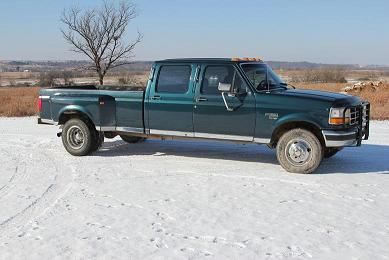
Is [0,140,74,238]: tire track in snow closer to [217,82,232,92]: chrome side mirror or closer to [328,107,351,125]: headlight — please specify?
[217,82,232,92]: chrome side mirror

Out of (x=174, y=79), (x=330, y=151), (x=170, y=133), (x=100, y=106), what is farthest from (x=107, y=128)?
(x=330, y=151)

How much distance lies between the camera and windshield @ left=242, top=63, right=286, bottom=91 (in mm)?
8047

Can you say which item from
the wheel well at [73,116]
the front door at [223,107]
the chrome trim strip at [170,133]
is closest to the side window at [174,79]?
the front door at [223,107]

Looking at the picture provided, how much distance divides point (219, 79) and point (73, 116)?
3.32 m

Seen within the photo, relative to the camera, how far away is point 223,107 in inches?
316

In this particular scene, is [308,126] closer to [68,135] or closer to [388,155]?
[388,155]

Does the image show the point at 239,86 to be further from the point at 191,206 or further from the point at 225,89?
the point at 191,206

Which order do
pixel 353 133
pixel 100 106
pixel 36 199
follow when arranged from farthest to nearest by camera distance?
pixel 100 106, pixel 353 133, pixel 36 199

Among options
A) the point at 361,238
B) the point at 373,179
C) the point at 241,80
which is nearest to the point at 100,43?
the point at 241,80

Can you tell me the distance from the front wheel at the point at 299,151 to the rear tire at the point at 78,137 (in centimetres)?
385

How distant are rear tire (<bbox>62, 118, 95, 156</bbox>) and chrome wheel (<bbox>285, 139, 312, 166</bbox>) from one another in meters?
3.99

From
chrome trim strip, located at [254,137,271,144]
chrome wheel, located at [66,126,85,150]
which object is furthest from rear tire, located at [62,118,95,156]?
chrome trim strip, located at [254,137,271,144]

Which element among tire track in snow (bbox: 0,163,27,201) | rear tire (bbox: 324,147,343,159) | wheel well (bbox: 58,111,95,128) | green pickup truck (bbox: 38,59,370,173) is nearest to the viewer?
tire track in snow (bbox: 0,163,27,201)

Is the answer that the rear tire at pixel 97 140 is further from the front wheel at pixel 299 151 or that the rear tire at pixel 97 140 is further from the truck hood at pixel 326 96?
the truck hood at pixel 326 96
